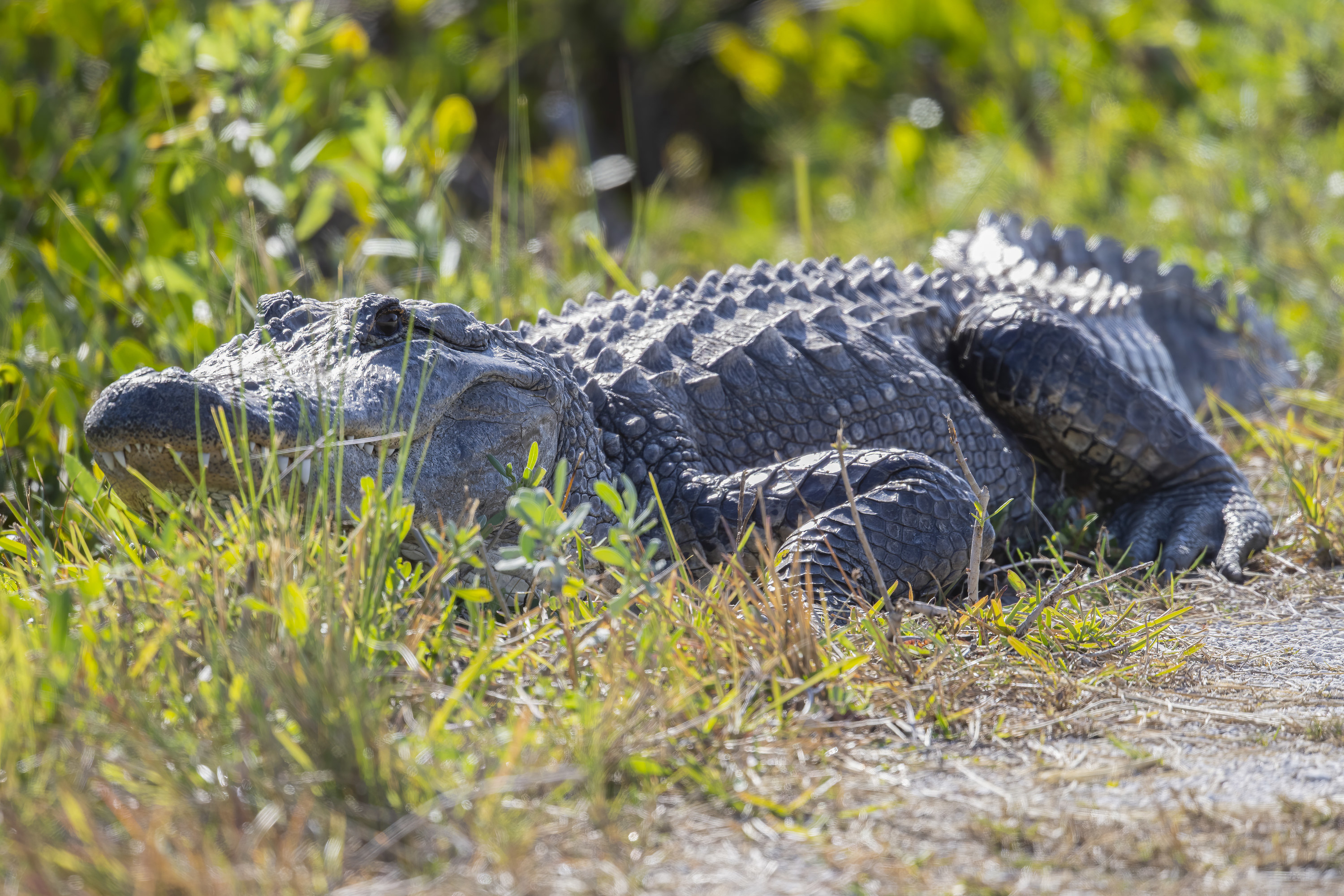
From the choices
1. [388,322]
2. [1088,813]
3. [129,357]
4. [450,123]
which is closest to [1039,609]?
[1088,813]

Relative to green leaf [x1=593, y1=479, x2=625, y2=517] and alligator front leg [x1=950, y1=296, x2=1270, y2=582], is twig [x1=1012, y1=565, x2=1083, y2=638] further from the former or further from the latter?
alligator front leg [x1=950, y1=296, x2=1270, y2=582]

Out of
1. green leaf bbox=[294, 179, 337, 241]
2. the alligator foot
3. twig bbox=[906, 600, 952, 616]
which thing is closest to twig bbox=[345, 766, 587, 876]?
twig bbox=[906, 600, 952, 616]

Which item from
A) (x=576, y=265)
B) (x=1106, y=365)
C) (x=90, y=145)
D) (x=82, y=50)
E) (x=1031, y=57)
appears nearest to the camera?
(x=1106, y=365)

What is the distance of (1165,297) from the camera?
478 cm

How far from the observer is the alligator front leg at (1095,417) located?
139 inches

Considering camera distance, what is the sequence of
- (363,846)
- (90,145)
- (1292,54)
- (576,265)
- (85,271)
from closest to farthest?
(363,846) → (85,271) → (90,145) → (576,265) → (1292,54)

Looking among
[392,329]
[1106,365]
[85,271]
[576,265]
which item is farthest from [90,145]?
[1106,365]

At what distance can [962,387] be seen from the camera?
3.59 metres

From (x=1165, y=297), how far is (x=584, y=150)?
100 inches

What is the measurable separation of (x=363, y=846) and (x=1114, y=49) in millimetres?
A: 9137

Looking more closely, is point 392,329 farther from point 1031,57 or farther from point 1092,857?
point 1031,57

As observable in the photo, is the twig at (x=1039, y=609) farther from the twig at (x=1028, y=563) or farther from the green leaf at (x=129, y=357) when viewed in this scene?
the green leaf at (x=129, y=357)

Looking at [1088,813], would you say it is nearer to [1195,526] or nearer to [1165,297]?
[1195,526]

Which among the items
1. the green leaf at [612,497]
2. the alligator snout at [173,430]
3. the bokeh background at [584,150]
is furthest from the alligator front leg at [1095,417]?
the alligator snout at [173,430]
